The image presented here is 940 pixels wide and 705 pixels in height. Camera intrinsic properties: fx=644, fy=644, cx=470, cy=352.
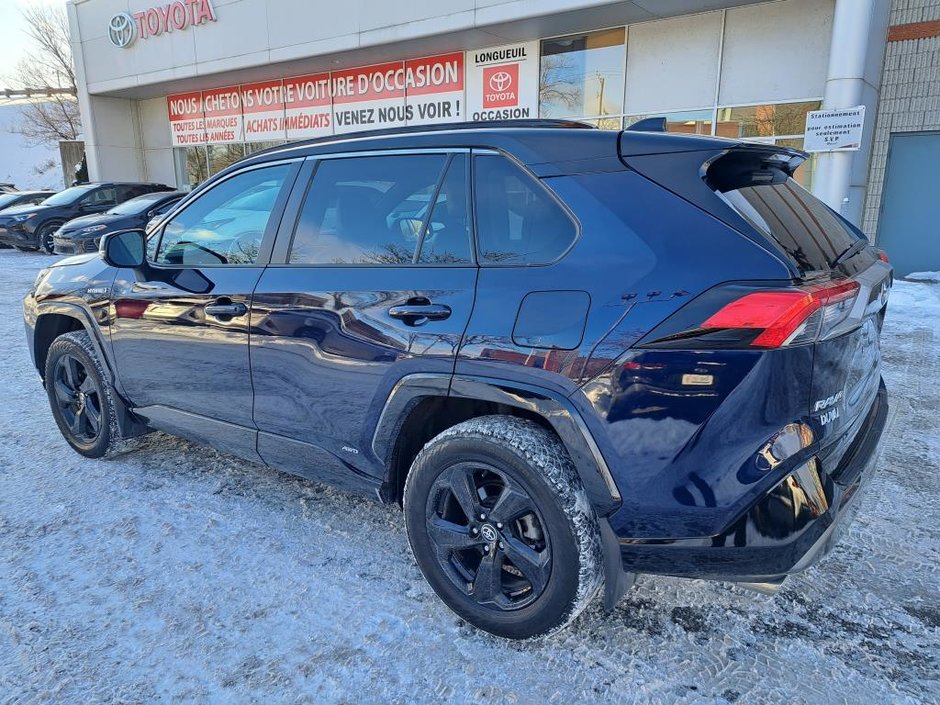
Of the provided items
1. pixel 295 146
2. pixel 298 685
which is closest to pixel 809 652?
pixel 298 685

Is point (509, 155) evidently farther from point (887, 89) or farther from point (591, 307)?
point (887, 89)

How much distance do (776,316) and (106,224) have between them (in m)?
13.1

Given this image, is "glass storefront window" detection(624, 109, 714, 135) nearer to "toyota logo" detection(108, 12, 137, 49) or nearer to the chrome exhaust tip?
the chrome exhaust tip

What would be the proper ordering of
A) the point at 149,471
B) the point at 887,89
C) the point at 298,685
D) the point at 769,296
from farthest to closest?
the point at 887,89 < the point at 149,471 < the point at 298,685 < the point at 769,296

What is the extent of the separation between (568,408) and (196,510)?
220 centimetres

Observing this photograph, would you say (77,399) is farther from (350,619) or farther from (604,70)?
(604,70)

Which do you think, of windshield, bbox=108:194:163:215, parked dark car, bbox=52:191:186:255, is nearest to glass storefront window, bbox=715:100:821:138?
parked dark car, bbox=52:191:186:255

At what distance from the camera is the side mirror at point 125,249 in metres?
3.36

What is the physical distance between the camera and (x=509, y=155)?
7.73 feet

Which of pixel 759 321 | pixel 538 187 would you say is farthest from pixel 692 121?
pixel 759 321

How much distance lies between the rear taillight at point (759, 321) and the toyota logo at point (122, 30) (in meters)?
22.0

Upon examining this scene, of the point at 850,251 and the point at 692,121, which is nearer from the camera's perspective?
the point at 850,251

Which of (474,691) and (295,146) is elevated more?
(295,146)

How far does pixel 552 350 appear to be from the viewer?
6.79 ft
